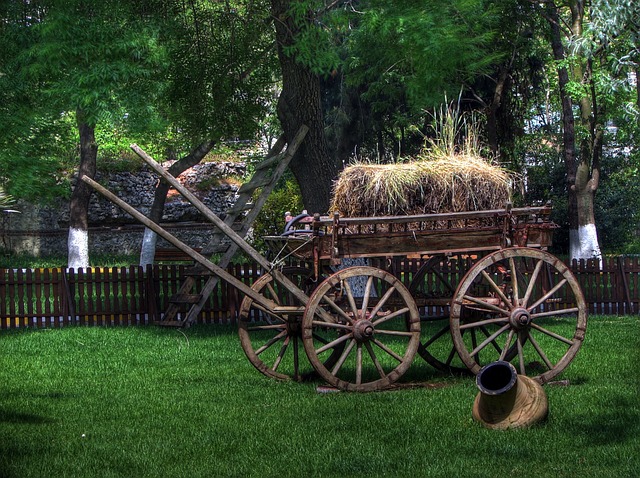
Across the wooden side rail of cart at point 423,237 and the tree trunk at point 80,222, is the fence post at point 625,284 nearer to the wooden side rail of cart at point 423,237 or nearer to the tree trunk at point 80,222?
the wooden side rail of cart at point 423,237

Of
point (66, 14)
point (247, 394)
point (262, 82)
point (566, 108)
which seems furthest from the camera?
point (566, 108)

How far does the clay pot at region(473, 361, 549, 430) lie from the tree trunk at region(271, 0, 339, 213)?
8.27m

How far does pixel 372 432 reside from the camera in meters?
7.62

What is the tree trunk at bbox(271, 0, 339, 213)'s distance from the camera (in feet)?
52.2

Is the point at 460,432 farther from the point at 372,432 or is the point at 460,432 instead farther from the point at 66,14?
the point at 66,14

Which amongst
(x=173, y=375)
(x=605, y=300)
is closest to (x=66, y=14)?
(x=173, y=375)

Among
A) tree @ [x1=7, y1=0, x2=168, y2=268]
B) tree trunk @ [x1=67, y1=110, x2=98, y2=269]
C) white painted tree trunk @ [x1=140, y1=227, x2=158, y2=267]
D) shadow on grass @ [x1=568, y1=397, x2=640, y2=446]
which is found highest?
tree @ [x1=7, y1=0, x2=168, y2=268]

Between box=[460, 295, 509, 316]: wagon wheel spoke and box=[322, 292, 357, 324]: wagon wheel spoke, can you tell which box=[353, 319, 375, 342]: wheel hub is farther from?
box=[460, 295, 509, 316]: wagon wheel spoke

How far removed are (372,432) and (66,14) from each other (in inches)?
390

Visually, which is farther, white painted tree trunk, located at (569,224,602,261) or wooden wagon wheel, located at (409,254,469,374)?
white painted tree trunk, located at (569,224,602,261)

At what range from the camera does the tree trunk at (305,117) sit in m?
15.9

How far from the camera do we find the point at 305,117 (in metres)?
15.8

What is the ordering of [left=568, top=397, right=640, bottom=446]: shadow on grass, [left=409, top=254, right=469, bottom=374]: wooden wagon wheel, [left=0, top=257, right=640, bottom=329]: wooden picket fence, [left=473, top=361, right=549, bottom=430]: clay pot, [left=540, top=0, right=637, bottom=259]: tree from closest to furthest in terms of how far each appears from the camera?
[left=568, top=397, right=640, bottom=446]: shadow on grass < [left=473, top=361, right=549, bottom=430]: clay pot < [left=409, top=254, right=469, bottom=374]: wooden wagon wheel < [left=0, top=257, right=640, bottom=329]: wooden picket fence < [left=540, top=0, right=637, bottom=259]: tree

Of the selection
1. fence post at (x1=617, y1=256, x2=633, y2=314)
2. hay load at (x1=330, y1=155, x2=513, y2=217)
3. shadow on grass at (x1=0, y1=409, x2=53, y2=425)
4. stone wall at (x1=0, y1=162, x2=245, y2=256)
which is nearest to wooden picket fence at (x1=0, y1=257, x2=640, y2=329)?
fence post at (x1=617, y1=256, x2=633, y2=314)
